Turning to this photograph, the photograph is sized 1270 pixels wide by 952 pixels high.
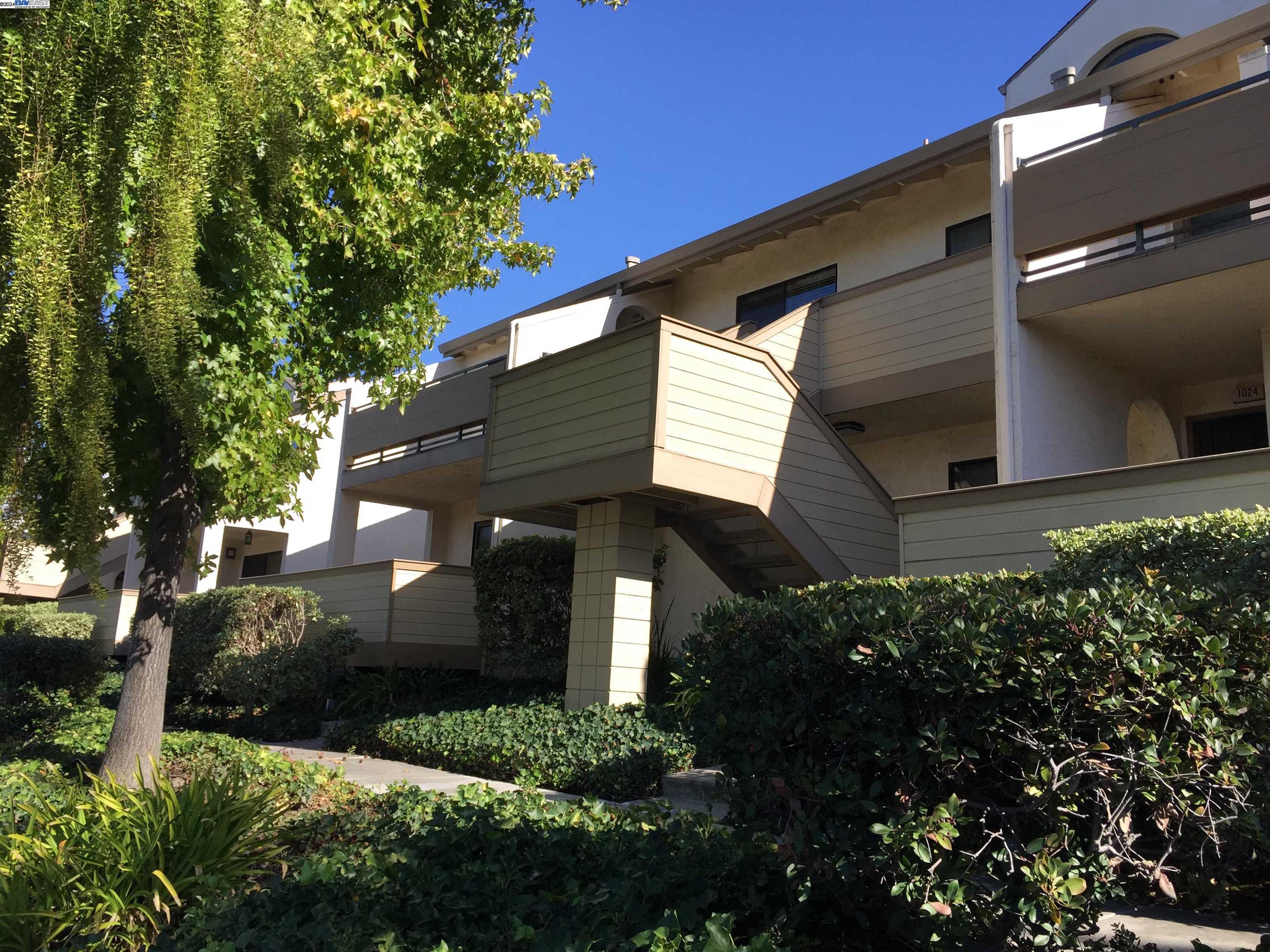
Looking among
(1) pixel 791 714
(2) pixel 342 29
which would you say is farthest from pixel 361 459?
(1) pixel 791 714

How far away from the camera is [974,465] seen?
1411 centimetres

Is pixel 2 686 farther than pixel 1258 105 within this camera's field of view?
Yes

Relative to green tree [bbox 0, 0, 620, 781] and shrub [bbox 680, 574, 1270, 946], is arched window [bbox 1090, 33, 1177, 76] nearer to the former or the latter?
green tree [bbox 0, 0, 620, 781]

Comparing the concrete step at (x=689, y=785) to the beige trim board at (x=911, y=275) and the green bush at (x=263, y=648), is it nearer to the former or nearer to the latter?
the green bush at (x=263, y=648)

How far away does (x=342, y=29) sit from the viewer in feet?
23.2

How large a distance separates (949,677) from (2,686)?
1423cm

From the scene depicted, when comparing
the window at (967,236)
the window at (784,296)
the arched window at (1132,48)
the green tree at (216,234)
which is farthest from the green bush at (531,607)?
the arched window at (1132,48)

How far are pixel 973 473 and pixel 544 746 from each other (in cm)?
738

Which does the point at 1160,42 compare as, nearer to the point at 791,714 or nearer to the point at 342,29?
the point at 342,29

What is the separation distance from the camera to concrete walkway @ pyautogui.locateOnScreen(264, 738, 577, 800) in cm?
953

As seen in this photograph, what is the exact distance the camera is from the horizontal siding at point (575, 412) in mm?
10805

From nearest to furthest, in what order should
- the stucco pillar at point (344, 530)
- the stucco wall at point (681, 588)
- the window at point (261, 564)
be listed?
the stucco wall at point (681, 588)
the stucco pillar at point (344, 530)
the window at point (261, 564)

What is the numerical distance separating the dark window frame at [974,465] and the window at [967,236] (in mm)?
2881

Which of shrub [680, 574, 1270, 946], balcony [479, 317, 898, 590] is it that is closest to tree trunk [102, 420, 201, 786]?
balcony [479, 317, 898, 590]
